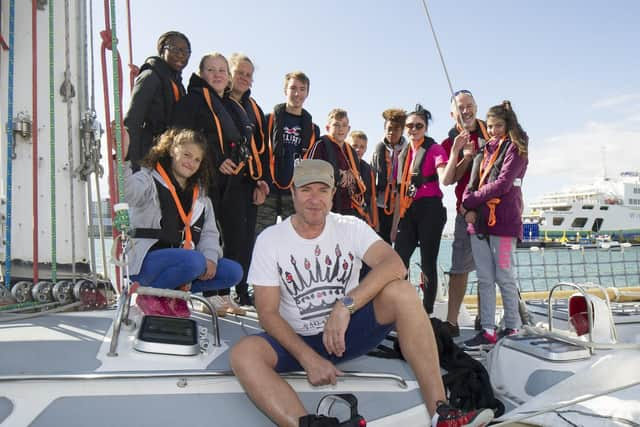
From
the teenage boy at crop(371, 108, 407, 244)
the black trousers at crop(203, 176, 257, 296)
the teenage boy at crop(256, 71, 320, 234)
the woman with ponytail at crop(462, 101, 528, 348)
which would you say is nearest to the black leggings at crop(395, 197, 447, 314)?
the woman with ponytail at crop(462, 101, 528, 348)

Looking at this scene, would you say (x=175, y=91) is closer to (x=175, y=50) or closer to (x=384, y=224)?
(x=175, y=50)

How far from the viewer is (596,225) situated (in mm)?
51969

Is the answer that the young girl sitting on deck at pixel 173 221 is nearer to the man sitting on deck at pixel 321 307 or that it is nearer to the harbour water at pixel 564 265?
the man sitting on deck at pixel 321 307

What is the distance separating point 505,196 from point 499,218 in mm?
179

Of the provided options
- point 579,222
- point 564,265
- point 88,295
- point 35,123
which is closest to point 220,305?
point 88,295

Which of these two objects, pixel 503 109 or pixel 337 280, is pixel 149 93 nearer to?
pixel 337 280

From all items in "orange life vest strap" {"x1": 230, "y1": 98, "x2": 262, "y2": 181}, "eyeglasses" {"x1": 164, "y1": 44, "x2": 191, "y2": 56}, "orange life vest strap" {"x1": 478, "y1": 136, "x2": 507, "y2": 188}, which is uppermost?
"eyeglasses" {"x1": 164, "y1": 44, "x2": 191, "y2": 56}

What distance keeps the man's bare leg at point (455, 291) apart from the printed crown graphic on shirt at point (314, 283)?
192 cm

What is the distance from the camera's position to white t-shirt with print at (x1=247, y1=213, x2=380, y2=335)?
245 centimetres

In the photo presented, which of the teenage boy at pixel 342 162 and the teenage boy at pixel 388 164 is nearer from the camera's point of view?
the teenage boy at pixel 342 162

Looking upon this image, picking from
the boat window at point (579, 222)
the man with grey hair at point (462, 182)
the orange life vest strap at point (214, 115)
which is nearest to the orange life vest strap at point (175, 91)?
the orange life vest strap at point (214, 115)

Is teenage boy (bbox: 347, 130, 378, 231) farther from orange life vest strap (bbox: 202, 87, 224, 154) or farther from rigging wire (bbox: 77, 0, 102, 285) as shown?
rigging wire (bbox: 77, 0, 102, 285)

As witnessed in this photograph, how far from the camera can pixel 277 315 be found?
7.75ft

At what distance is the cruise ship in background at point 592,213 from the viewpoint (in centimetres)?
4922
